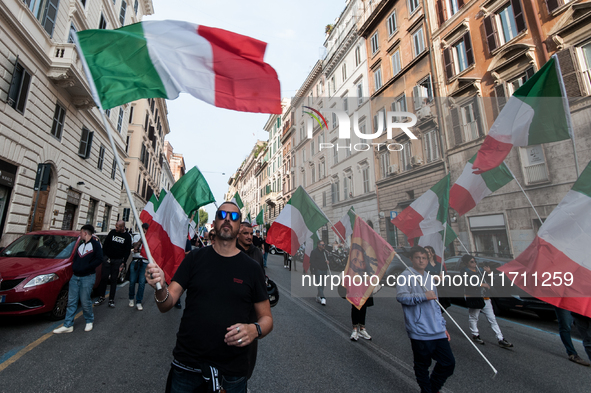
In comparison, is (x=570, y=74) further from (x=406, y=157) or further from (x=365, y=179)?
(x=365, y=179)

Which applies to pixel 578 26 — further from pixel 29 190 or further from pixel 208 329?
pixel 29 190

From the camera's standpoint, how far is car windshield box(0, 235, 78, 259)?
598 cm

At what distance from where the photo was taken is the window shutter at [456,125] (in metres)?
17.3

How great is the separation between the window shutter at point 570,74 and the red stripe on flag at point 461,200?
977 centimetres

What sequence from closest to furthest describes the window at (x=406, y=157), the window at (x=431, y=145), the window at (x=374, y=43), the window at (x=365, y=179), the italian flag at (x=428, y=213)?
1. the italian flag at (x=428, y=213)
2. the window at (x=431, y=145)
3. the window at (x=406, y=157)
4. the window at (x=365, y=179)
5. the window at (x=374, y=43)

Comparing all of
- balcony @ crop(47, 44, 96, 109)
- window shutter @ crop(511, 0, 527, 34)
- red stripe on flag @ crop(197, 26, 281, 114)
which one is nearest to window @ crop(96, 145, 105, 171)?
balcony @ crop(47, 44, 96, 109)

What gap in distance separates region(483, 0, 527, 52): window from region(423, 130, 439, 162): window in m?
5.18

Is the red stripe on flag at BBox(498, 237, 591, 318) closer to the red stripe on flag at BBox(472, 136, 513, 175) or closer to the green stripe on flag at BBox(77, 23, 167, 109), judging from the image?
the red stripe on flag at BBox(472, 136, 513, 175)

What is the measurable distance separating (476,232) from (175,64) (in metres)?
17.3

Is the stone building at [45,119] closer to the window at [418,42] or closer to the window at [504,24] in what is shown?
the window at [418,42]

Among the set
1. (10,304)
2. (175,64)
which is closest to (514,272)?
(175,64)

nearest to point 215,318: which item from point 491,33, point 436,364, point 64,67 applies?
point 436,364

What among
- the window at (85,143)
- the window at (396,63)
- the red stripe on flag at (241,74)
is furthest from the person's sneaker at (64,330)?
the window at (396,63)

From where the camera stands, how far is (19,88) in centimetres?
1077
